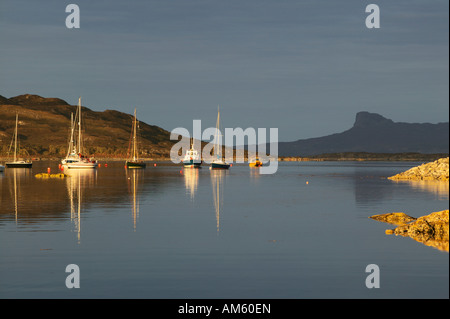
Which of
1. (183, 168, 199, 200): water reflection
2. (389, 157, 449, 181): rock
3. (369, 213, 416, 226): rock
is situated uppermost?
(389, 157, 449, 181): rock

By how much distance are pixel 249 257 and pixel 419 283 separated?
6164mm

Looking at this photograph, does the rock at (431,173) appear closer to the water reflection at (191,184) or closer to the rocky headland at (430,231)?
the water reflection at (191,184)

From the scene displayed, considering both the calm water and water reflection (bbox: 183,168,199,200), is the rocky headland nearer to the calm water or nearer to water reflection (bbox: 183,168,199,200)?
the calm water

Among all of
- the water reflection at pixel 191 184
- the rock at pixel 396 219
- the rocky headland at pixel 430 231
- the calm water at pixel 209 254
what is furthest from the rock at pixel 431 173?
the rocky headland at pixel 430 231

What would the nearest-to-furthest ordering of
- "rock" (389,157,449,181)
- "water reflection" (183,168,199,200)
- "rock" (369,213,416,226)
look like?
"rock" (369,213,416,226) < "water reflection" (183,168,199,200) < "rock" (389,157,449,181)

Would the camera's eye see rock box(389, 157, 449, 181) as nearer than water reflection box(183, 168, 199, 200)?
No

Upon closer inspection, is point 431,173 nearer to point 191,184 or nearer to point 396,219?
point 191,184

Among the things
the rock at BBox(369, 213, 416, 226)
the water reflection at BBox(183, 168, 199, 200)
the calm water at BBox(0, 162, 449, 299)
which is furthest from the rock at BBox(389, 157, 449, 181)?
the rock at BBox(369, 213, 416, 226)

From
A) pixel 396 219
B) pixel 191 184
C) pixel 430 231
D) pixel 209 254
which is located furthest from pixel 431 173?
pixel 209 254

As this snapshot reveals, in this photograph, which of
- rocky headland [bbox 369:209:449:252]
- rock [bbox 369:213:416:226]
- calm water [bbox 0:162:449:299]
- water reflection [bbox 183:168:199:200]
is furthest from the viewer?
water reflection [bbox 183:168:199:200]

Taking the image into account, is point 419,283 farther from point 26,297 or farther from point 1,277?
point 1,277

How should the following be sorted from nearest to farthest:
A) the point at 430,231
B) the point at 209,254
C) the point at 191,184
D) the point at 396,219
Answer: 1. the point at 209,254
2. the point at 430,231
3. the point at 396,219
4. the point at 191,184

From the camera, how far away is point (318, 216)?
34875 millimetres
